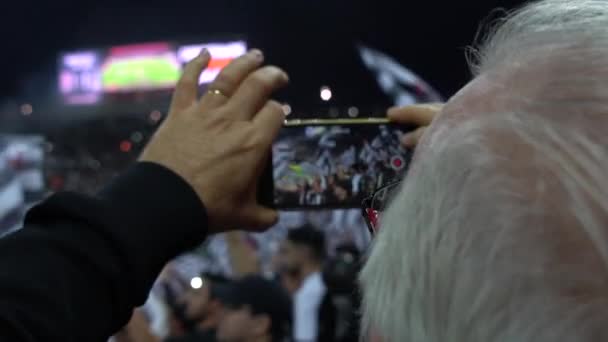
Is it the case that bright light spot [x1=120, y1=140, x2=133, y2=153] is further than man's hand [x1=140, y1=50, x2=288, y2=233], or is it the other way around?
bright light spot [x1=120, y1=140, x2=133, y2=153]

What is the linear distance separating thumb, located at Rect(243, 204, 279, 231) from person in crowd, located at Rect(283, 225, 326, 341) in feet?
7.28

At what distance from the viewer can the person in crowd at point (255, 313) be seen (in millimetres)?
2488

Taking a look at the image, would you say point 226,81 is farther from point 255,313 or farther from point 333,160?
point 255,313

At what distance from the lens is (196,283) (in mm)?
3102

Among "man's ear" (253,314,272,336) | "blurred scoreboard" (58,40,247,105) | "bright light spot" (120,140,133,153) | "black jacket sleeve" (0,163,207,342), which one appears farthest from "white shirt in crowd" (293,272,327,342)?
"blurred scoreboard" (58,40,247,105)

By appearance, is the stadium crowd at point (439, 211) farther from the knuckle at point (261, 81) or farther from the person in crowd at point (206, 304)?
the person in crowd at point (206, 304)

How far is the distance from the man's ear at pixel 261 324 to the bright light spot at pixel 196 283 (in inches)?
22.6

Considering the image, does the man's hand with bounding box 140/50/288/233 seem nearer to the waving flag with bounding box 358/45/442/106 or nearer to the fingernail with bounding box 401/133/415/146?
the fingernail with bounding box 401/133/415/146

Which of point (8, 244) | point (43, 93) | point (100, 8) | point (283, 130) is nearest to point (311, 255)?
Result: point (283, 130)

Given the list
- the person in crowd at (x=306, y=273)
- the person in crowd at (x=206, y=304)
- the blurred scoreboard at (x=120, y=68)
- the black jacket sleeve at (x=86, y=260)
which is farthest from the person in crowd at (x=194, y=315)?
the blurred scoreboard at (x=120, y=68)

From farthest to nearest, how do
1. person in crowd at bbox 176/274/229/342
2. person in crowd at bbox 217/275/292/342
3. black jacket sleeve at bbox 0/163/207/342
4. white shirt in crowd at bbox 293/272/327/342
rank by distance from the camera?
white shirt in crowd at bbox 293/272/327/342, person in crowd at bbox 176/274/229/342, person in crowd at bbox 217/275/292/342, black jacket sleeve at bbox 0/163/207/342

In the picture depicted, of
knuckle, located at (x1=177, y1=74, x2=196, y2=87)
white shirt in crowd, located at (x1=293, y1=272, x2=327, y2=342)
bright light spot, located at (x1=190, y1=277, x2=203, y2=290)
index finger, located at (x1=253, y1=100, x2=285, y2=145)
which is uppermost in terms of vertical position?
knuckle, located at (x1=177, y1=74, x2=196, y2=87)

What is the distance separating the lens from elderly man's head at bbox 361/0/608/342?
1.26ft

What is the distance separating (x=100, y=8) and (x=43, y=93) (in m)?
1.01
